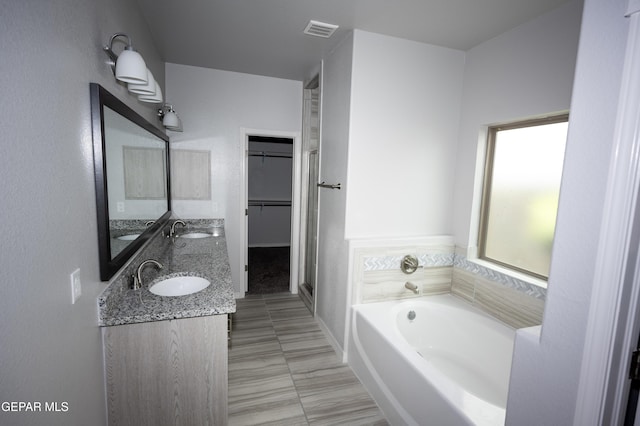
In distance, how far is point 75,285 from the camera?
44.4 inches

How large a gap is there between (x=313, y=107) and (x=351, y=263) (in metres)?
2.09

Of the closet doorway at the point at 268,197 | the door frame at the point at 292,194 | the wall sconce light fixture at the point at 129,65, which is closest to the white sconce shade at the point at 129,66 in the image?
the wall sconce light fixture at the point at 129,65

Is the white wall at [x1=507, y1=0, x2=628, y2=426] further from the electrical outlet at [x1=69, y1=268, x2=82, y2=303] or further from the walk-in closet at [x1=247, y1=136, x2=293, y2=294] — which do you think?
the walk-in closet at [x1=247, y1=136, x2=293, y2=294]

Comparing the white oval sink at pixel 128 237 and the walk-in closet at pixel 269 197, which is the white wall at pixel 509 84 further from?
the walk-in closet at pixel 269 197

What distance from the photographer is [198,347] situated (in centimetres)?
150

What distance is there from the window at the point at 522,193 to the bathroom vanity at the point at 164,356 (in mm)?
2112

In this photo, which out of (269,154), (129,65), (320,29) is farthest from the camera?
(269,154)

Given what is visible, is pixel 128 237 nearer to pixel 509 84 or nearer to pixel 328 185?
pixel 328 185

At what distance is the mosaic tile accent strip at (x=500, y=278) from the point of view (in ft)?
6.62

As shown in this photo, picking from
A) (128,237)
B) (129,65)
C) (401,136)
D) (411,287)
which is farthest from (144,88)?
(411,287)

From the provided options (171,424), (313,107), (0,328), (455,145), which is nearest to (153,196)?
(171,424)

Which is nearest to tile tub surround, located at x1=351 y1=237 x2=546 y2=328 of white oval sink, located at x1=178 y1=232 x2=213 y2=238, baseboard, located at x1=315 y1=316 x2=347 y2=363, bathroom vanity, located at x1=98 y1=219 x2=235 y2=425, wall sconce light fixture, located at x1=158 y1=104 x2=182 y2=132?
baseboard, located at x1=315 y1=316 x2=347 y2=363

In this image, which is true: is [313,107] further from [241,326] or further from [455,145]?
[241,326]
